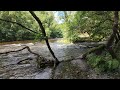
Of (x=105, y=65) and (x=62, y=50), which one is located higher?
(x=105, y=65)

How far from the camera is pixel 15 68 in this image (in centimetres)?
729

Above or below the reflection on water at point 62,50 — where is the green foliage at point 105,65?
above

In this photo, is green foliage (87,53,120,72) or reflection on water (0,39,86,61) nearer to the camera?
green foliage (87,53,120,72)

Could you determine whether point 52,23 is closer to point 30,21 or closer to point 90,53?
point 30,21

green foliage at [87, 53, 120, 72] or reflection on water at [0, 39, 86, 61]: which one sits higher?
green foliage at [87, 53, 120, 72]

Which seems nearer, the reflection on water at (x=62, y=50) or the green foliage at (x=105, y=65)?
the green foliage at (x=105, y=65)

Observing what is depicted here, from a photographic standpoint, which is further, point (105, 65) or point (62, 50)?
point (62, 50)

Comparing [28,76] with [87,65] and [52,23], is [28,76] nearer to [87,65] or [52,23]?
[87,65]
